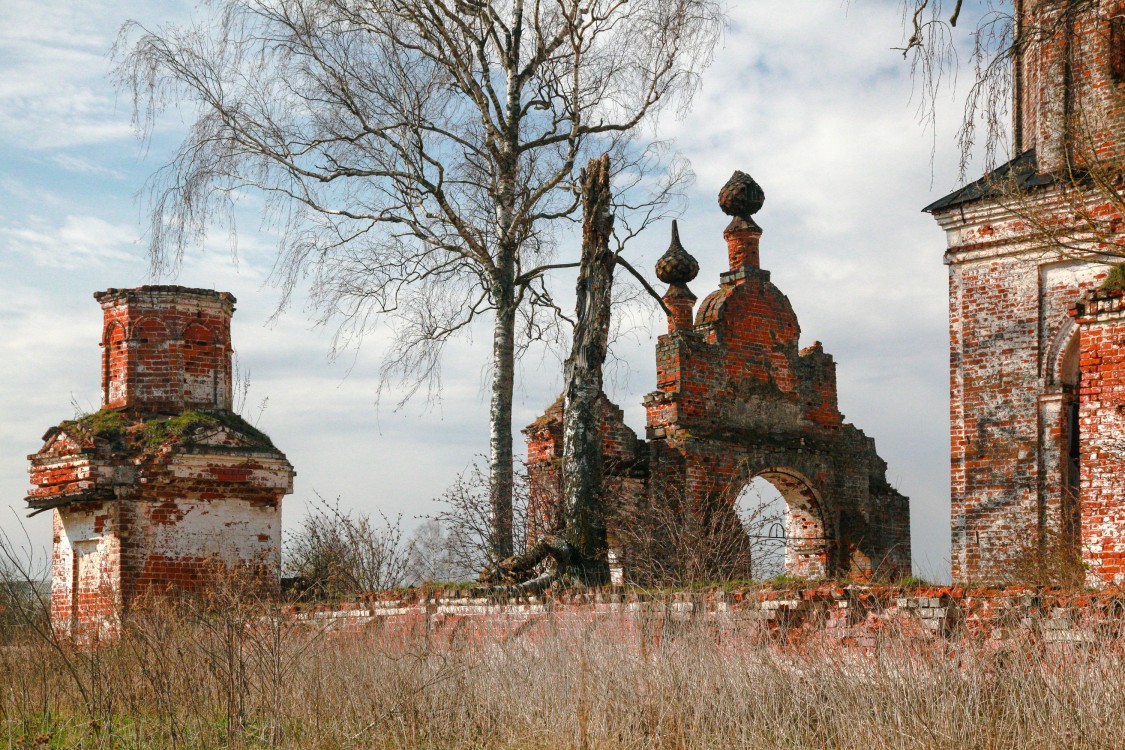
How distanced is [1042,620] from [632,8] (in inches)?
490

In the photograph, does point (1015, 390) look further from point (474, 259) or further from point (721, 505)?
point (474, 259)

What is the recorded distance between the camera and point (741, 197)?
16.8m

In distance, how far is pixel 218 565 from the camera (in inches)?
521

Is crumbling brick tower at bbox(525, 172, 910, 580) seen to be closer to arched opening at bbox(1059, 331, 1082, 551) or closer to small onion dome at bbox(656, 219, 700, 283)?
small onion dome at bbox(656, 219, 700, 283)

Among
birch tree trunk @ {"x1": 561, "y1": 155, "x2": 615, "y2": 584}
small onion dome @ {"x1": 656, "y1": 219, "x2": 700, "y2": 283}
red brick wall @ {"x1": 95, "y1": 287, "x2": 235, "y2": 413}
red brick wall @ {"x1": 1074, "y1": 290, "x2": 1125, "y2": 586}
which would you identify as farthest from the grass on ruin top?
red brick wall @ {"x1": 1074, "y1": 290, "x2": 1125, "y2": 586}

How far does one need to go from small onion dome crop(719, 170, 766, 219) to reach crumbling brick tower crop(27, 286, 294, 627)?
683cm

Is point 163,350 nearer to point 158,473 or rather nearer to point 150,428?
point 150,428

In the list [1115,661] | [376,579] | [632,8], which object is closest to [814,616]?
[1115,661]

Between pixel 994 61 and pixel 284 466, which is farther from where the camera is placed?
pixel 284 466

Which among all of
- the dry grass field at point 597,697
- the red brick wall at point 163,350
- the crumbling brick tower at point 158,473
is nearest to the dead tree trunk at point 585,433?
the dry grass field at point 597,697

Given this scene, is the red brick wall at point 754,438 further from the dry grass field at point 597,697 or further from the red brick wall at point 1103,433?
the dry grass field at point 597,697

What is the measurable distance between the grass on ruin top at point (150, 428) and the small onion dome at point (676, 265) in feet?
19.4

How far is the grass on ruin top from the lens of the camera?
13.8m

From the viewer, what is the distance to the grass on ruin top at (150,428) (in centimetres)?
1377
